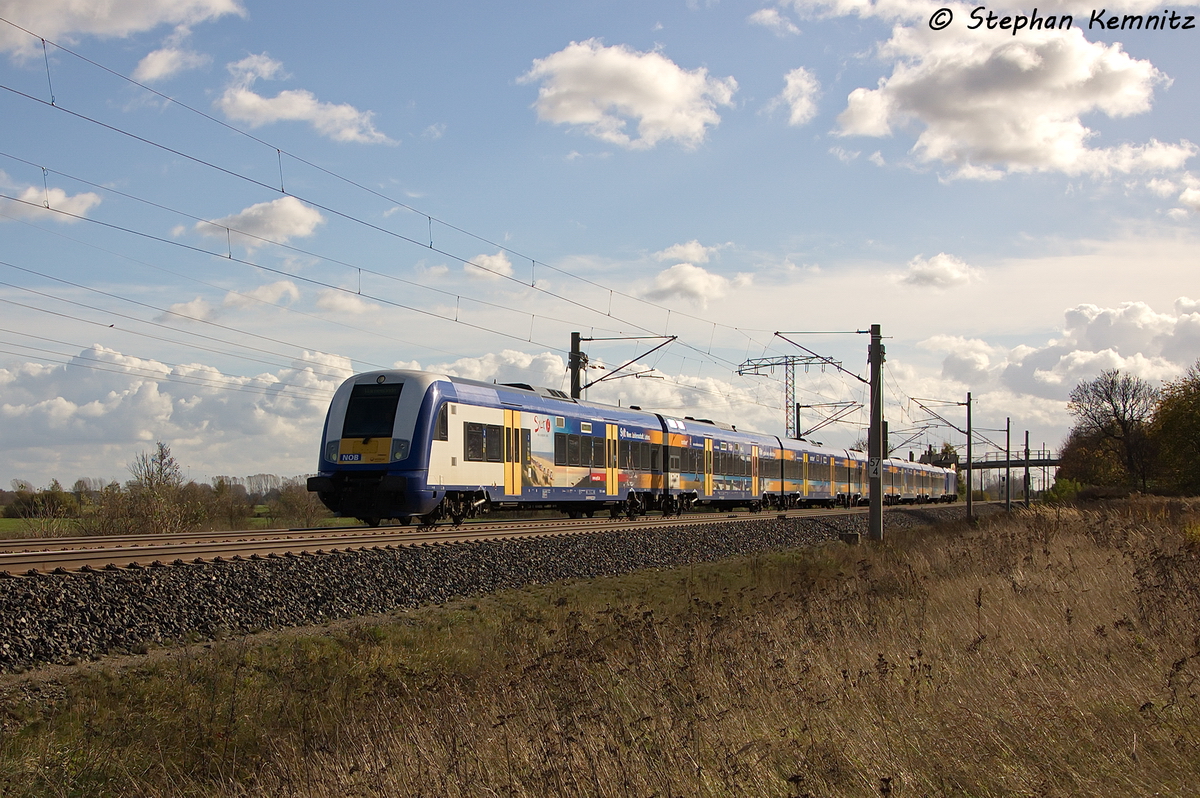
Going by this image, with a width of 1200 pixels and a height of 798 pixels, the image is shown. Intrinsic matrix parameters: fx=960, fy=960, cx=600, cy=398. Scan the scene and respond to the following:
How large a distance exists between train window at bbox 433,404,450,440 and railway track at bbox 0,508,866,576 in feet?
6.61

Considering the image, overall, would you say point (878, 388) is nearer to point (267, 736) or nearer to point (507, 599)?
point (507, 599)

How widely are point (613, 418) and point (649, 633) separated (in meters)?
19.2

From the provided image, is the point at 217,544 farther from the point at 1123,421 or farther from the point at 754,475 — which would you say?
the point at 1123,421

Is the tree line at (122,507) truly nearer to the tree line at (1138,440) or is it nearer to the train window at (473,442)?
the train window at (473,442)

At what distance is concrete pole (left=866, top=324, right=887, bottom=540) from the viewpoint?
79.0 ft

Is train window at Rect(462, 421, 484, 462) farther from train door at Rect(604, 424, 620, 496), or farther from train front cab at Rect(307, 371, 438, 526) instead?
train door at Rect(604, 424, 620, 496)

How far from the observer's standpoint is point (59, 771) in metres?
6.63

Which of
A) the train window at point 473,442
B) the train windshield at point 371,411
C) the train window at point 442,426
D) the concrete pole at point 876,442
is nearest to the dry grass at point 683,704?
the train window at point 442,426

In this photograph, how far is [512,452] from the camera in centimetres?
2341

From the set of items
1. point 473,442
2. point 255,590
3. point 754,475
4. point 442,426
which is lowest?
point 255,590

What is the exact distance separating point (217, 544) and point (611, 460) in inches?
596

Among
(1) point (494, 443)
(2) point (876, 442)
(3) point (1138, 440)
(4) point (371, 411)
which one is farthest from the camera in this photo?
(3) point (1138, 440)

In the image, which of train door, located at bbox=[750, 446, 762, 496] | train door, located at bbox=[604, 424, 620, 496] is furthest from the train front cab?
train door, located at bbox=[750, 446, 762, 496]

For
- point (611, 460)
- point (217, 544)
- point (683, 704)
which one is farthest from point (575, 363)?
point (683, 704)
